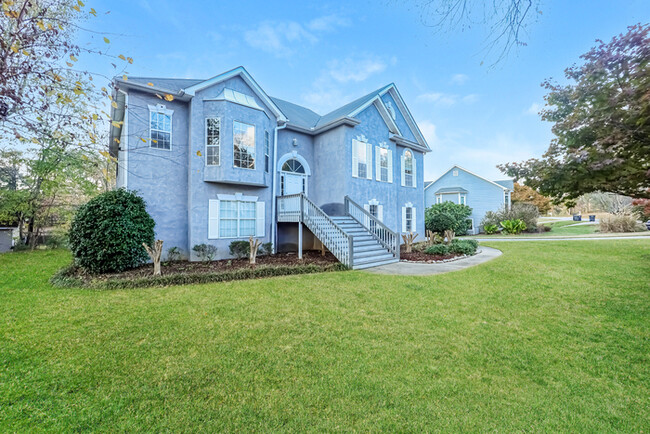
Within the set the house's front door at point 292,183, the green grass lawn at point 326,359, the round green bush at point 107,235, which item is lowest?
the green grass lawn at point 326,359

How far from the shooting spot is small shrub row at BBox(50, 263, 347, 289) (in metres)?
7.16

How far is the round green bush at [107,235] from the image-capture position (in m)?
8.16

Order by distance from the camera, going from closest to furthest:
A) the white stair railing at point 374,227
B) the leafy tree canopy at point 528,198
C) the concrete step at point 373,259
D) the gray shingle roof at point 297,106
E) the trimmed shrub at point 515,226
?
the concrete step at point 373,259, the gray shingle roof at point 297,106, the white stair railing at point 374,227, the trimmed shrub at point 515,226, the leafy tree canopy at point 528,198

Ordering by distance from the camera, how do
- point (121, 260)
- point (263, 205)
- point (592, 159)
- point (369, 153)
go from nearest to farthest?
point (592, 159)
point (121, 260)
point (263, 205)
point (369, 153)

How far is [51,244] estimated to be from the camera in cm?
1716

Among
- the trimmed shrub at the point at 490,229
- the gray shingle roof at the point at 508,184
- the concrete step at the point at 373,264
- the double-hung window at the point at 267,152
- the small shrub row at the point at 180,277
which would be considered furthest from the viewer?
the gray shingle roof at the point at 508,184

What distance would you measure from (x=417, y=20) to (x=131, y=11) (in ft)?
19.6

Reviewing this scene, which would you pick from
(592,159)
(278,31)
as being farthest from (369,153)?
(592,159)

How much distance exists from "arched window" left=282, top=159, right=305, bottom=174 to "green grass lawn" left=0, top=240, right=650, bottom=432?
25.3 ft

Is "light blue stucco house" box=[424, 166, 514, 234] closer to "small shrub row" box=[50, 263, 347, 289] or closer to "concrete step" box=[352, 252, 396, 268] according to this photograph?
"concrete step" box=[352, 252, 396, 268]

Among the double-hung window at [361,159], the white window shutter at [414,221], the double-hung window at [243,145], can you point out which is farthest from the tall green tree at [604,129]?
the white window shutter at [414,221]

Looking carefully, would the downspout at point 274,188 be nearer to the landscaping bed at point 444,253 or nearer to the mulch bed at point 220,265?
the mulch bed at point 220,265

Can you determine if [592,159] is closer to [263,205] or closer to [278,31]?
[278,31]

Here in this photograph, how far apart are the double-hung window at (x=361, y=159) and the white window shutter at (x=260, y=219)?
497 cm
